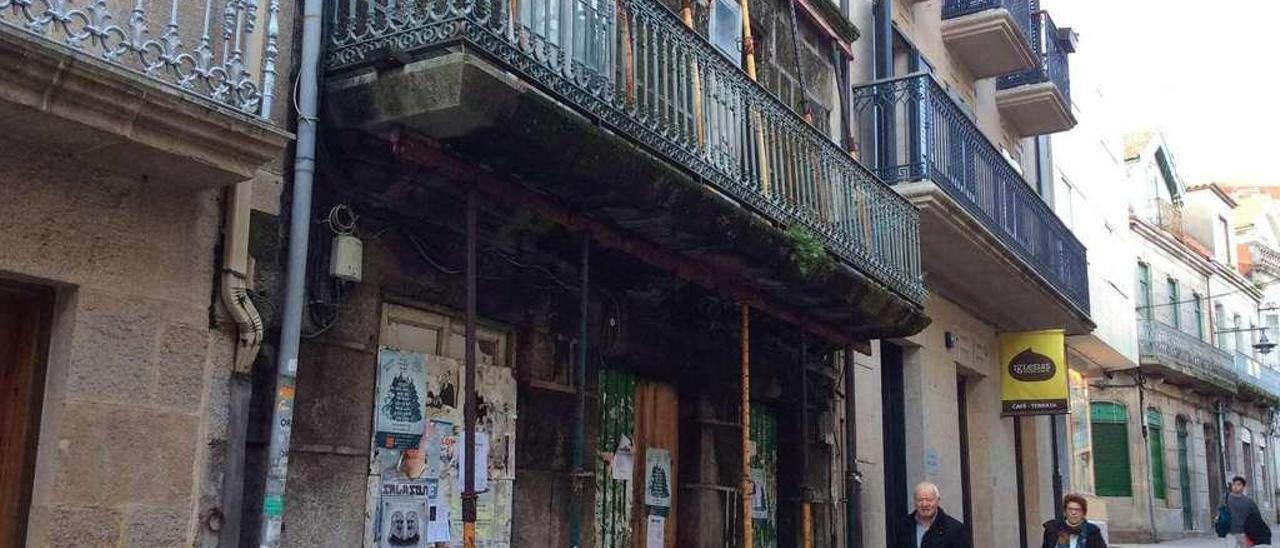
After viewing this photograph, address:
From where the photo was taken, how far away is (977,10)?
14.6m

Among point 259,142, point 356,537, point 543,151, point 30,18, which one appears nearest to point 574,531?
point 356,537

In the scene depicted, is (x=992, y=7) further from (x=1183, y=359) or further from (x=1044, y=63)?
(x=1183, y=359)

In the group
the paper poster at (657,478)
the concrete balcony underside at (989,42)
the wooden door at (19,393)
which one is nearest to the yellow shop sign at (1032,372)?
the concrete balcony underside at (989,42)

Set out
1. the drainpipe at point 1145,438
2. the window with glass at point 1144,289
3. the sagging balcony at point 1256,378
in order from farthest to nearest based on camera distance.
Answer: the sagging balcony at point 1256,378, the window with glass at point 1144,289, the drainpipe at point 1145,438

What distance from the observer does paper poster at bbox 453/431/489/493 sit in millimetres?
6484

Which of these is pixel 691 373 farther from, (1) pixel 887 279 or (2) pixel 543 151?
(2) pixel 543 151

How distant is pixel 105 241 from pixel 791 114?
5563mm

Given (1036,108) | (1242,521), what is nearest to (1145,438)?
(1036,108)

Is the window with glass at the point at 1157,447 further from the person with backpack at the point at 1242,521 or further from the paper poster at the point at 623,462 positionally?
the paper poster at the point at 623,462

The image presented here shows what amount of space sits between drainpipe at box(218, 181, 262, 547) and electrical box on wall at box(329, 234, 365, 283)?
53 cm

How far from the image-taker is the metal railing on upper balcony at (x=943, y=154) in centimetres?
1151

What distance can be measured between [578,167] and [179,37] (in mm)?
2061

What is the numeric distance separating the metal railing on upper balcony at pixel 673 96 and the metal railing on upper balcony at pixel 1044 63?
696 centimetres

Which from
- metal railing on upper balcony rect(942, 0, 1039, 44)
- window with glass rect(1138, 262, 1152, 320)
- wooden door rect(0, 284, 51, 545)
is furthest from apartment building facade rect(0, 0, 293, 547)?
window with glass rect(1138, 262, 1152, 320)
